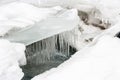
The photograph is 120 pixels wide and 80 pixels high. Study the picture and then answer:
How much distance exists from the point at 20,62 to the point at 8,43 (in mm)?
213

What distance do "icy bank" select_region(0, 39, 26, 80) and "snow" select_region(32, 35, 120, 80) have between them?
7.4 inches

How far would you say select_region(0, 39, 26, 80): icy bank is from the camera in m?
2.37

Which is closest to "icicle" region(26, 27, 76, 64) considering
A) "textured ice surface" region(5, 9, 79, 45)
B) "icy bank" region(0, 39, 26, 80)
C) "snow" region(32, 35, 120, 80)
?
"textured ice surface" region(5, 9, 79, 45)

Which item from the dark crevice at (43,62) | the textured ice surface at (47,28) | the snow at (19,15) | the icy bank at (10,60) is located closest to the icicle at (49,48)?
the dark crevice at (43,62)

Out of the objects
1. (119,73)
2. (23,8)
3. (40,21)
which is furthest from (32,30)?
(119,73)

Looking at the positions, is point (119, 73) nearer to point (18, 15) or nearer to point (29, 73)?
point (29, 73)

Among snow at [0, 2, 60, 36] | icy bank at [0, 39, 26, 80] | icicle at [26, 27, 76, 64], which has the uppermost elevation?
snow at [0, 2, 60, 36]

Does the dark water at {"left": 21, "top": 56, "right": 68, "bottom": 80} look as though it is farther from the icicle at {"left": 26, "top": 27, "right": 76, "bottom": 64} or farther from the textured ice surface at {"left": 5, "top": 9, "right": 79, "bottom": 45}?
the textured ice surface at {"left": 5, "top": 9, "right": 79, "bottom": 45}

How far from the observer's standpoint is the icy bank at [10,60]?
2371 mm

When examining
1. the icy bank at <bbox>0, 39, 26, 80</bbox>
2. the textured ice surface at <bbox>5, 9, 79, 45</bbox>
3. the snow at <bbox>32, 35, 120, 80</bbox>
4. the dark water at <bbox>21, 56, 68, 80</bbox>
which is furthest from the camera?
the dark water at <bbox>21, 56, 68, 80</bbox>

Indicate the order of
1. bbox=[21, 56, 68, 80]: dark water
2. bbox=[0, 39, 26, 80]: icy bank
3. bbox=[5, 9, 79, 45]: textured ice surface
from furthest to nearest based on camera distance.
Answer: bbox=[21, 56, 68, 80]: dark water, bbox=[5, 9, 79, 45]: textured ice surface, bbox=[0, 39, 26, 80]: icy bank

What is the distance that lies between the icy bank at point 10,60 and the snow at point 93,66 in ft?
0.62

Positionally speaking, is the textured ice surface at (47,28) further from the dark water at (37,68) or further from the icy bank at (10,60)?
the dark water at (37,68)

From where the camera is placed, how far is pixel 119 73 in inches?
90.2
